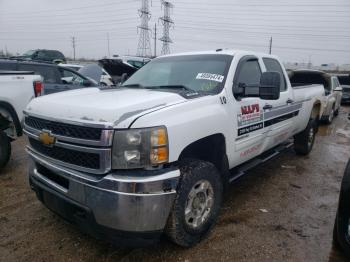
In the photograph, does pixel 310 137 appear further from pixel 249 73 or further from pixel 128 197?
pixel 128 197

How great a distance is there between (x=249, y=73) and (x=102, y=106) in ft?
7.02

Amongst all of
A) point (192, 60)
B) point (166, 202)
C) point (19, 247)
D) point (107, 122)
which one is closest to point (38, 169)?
point (19, 247)

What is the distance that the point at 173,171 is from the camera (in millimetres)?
2346

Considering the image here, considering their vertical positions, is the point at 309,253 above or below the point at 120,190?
below

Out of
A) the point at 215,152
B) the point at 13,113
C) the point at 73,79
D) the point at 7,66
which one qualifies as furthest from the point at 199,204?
the point at 73,79

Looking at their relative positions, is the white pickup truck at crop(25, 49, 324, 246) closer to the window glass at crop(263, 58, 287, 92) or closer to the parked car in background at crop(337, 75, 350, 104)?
the window glass at crop(263, 58, 287, 92)

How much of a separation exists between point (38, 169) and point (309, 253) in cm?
268

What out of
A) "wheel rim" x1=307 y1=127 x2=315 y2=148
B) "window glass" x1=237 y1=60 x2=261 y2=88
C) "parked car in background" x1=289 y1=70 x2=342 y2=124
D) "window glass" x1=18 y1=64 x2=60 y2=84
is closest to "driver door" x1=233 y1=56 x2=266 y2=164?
"window glass" x1=237 y1=60 x2=261 y2=88

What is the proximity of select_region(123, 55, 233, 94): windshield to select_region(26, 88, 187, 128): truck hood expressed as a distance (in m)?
0.53

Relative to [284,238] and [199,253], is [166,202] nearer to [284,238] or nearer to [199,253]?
[199,253]

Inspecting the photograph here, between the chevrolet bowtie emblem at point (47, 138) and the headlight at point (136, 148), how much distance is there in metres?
0.64

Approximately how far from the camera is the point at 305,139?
6125mm

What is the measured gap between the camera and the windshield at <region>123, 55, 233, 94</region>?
3299 millimetres

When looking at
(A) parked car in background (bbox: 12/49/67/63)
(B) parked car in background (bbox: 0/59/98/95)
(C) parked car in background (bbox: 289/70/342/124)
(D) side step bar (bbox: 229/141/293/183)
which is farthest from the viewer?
(A) parked car in background (bbox: 12/49/67/63)
